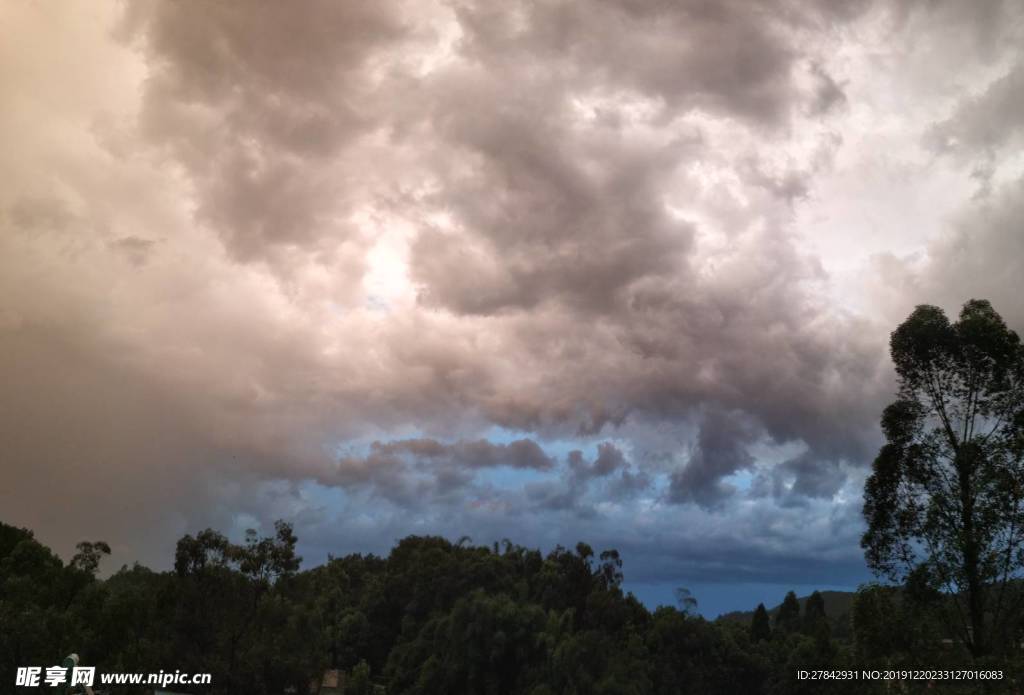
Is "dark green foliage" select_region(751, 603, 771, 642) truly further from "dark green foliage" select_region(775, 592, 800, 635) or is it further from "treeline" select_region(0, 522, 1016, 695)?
"dark green foliage" select_region(775, 592, 800, 635)

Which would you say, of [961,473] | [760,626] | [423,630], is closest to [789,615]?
[760,626]

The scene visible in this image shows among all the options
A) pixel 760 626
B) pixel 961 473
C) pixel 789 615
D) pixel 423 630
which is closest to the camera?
pixel 961 473

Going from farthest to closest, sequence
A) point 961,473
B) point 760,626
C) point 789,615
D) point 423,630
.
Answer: point 789,615, point 760,626, point 423,630, point 961,473

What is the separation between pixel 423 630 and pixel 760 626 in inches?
2739

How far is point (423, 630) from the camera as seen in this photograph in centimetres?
9456

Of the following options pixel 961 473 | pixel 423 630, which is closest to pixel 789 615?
pixel 423 630

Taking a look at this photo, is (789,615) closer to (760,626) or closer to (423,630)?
(760,626)

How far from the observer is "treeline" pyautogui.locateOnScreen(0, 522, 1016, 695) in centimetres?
4697

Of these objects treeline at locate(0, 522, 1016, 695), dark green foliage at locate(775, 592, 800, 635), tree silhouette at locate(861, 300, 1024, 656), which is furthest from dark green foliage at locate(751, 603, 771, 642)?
tree silhouette at locate(861, 300, 1024, 656)

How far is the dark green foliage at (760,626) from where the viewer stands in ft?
440

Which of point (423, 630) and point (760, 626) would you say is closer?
point (423, 630)

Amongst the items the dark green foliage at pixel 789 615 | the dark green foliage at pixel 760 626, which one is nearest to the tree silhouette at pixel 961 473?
the dark green foliage at pixel 760 626

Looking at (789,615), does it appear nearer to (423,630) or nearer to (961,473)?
(423,630)

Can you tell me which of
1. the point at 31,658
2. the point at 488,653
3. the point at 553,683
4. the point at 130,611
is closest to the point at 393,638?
the point at 488,653
